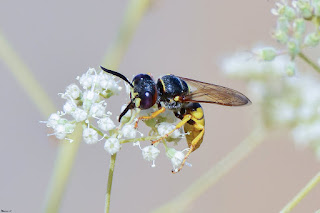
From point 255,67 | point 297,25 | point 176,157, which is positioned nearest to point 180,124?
point 176,157

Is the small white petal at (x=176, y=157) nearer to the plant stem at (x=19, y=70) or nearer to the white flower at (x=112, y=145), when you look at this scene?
the white flower at (x=112, y=145)

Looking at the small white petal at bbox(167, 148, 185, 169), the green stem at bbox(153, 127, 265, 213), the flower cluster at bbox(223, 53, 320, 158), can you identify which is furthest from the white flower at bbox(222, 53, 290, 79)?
the small white petal at bbox(167, 148, 185, 169)

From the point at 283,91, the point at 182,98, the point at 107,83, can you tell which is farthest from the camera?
the point at 283,91

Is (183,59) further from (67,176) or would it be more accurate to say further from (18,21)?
(67,176)

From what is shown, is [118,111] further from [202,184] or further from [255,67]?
[202,184]

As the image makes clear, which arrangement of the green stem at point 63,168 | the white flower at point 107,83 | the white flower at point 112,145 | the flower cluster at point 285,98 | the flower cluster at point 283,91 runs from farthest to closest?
1. the flower cluster at point 285,98
2. the green stem at point 63,168
3. the flower cluster at point 283,91
4. the white flower at point 107,83
5. the white flower at point 112,145

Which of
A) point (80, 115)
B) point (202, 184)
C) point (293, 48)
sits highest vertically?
point (293, 48)

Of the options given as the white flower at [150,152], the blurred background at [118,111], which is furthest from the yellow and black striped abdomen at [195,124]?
the blurred background at [118,111]
